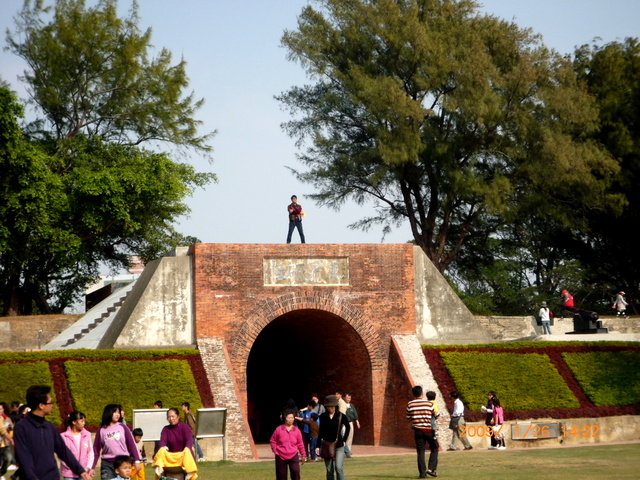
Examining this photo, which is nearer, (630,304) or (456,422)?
(456,422)

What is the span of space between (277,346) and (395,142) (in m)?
8.70

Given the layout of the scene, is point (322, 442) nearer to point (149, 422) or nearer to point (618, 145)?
point (149, 422)

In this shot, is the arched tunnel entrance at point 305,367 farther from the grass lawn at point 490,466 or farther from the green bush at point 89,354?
the grass lawn at point 490,466

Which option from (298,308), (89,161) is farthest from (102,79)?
(298,308)

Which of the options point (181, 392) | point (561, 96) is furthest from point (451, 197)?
point (181, 392)

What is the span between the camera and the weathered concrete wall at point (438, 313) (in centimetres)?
2333

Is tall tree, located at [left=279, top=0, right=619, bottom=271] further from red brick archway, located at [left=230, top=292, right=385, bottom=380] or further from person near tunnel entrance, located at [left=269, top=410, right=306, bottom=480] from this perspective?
person near tunnel entrance, located at [left=269, top=410, right=306, bottom=480]

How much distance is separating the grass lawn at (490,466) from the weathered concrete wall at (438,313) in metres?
4.79

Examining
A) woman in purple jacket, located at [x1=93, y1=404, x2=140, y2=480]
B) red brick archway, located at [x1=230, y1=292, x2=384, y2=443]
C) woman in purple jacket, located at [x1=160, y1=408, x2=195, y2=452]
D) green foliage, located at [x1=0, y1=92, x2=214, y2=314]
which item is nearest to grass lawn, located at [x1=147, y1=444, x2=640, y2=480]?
red brick archway, located at [x1=230, y1=292, x2=384, y2=443]

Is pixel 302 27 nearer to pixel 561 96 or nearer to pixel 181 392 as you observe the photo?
pixel 561 96

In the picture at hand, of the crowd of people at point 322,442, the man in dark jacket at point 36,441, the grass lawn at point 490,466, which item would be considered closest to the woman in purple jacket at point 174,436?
the crowd of people at point 322,442

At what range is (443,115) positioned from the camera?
111ft

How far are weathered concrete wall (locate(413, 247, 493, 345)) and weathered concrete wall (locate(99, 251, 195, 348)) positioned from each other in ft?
18.6

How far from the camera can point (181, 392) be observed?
66.0ft
